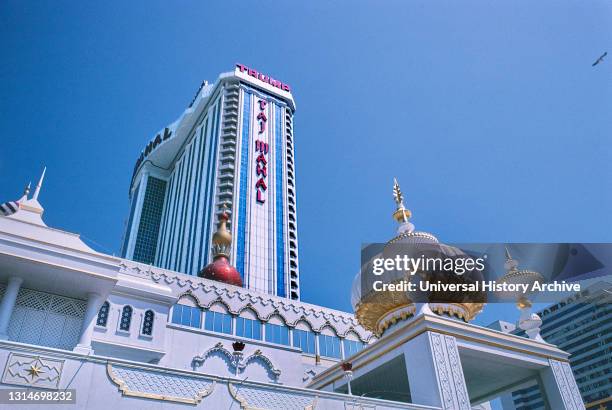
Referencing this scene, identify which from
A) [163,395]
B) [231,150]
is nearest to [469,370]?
[163,395]

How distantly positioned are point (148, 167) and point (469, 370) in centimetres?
10014

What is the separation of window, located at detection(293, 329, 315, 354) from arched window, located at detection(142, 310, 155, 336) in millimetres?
11283

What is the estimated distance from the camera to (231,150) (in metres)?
78.8

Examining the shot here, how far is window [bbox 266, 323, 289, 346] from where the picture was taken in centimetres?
2792

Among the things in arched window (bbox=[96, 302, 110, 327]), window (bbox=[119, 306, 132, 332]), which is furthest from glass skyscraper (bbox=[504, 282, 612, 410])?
arched window (bbox=[96, 302, 110, 327])

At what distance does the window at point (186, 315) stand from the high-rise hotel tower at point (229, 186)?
38491 millimetres

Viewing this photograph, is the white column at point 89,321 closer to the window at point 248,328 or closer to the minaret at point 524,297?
the window at point 248,328

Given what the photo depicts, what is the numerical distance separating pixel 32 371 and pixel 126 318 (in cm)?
854

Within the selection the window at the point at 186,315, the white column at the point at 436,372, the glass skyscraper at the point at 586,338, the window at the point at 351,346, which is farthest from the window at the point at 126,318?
the glass skyscraper at the point at 586,338

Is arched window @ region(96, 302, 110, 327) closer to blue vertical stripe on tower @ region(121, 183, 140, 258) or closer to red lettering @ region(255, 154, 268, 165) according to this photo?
red lettering @ region(255, 154, 268, 165)

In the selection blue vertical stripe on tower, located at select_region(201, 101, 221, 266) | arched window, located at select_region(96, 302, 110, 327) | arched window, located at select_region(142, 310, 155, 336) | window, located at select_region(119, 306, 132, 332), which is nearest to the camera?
arched window, located at select_region(96, 302, 110, 327)

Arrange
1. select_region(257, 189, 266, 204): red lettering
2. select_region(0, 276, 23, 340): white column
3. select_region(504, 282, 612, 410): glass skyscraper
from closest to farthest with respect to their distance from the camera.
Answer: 1. select_region(0, 276, 23, 340): white column
2. select_region(257, 189, 266, 204): red lettering
3. select_region(504, 282, 612, 410): glass skyscraper

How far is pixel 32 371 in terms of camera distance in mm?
10453

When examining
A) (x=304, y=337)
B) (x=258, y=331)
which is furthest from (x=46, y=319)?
(x=304, y=337)
